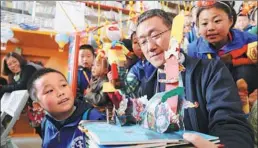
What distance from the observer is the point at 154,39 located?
→ 667mm

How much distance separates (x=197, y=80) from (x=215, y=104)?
9 centimetres

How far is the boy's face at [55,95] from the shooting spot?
107cm

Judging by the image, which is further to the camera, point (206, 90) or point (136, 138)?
point (206, 90)

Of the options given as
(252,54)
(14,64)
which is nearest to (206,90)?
(252,54)

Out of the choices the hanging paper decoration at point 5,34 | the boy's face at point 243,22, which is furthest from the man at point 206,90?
the hanging paper decoration at point 5,34

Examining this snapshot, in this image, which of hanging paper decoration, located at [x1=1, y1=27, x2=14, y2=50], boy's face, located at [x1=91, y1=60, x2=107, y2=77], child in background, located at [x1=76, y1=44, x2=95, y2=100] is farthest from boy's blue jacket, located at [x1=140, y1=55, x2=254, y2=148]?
hanging paper decoration, located at [x1=1, y1=27, x2=14, y2=50]

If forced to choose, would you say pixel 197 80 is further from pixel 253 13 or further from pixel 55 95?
pixel 253 13

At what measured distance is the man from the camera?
53 centimetres

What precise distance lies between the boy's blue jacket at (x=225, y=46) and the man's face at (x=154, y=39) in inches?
13.8

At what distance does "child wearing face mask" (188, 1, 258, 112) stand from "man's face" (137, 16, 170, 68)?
35 centimetres

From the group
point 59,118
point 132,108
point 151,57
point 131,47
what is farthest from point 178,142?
point 131,47

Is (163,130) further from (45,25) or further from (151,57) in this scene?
(45,25)

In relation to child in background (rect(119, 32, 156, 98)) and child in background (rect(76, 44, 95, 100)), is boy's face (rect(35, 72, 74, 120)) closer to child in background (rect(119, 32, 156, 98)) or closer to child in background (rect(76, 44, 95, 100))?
child in background (rect(119, 32, 156, 98))

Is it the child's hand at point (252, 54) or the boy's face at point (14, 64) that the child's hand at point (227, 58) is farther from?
the boy's face at point (14, 64)
